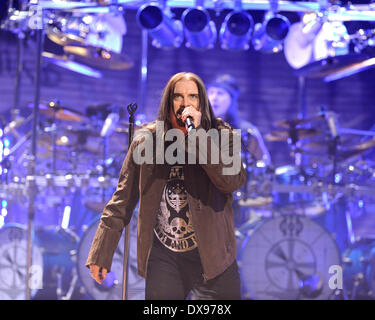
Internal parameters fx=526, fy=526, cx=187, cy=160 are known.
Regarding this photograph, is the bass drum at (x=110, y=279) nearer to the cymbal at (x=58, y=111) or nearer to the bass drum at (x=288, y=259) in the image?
the bass drum at (x=288, y=259)

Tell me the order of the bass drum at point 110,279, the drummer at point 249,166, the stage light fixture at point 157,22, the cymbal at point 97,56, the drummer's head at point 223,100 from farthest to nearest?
1. the drummer's head at point 223,100
2. the cymbal at point 97,56
3. the drummer at point 249,166
4. the stage light fixture at point 157,22
5. the bass drum at point 110,279

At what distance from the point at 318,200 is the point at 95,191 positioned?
2.48 metres

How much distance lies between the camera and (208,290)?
262 centimetres

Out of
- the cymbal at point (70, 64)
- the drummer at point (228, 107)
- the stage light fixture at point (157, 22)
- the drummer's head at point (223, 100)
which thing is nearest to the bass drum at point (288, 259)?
the drummer at point (228, 107)

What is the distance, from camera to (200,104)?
279 centimetres

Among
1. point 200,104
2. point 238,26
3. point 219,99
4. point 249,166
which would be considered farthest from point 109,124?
point 200,104

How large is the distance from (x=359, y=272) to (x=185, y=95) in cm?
362

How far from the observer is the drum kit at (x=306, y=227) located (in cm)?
531

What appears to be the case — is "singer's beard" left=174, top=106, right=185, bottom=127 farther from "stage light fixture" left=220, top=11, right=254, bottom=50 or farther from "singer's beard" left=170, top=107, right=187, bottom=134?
"stage light fixture" left=220, top=11, right=254, bottom=50

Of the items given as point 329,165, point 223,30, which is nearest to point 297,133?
point 329,165
